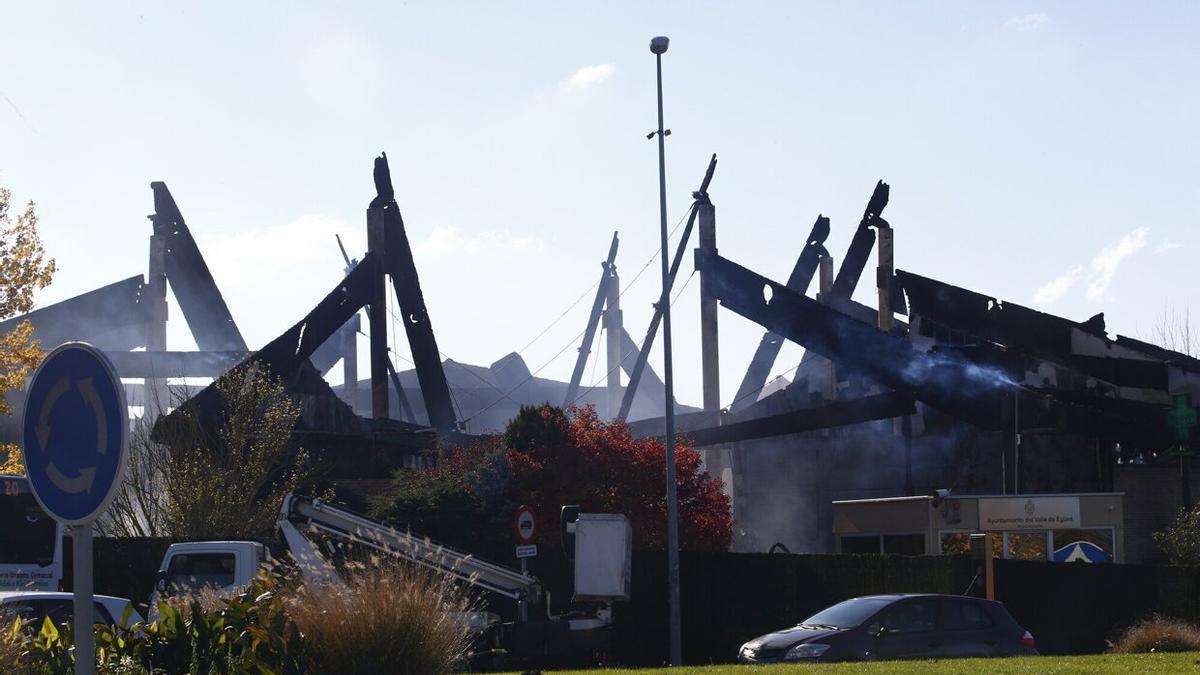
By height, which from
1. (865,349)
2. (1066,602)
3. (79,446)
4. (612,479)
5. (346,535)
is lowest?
(1066,602)

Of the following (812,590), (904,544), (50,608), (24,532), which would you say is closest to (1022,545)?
(904,544)

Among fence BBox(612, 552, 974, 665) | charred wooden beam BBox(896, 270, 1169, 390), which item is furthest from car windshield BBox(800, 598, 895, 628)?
charred wooden beam BBox(896, 270, 1169, 390)

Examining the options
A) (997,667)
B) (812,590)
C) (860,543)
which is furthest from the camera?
(860,543)

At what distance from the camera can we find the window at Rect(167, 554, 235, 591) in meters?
18.5

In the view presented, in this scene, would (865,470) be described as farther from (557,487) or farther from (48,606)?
(48,606)

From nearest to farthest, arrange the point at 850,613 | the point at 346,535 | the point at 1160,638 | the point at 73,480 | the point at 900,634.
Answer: the point at 73,480 < the point at 900,634 < the point at 850,613 < the point at 1160,638 < the point at 346,535

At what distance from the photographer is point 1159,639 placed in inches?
795

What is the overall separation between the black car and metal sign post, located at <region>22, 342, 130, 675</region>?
12.0 meters

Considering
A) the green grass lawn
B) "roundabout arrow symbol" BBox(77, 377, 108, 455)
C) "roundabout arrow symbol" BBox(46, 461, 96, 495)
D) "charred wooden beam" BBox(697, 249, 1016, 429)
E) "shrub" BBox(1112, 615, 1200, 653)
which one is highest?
"charred wooden beam" BBox(697, 249, 1016, 429)

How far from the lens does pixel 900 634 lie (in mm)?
16578

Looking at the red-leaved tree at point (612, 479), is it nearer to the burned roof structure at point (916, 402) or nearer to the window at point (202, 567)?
the burned roof structure at point (916, 402)

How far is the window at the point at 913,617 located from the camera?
1667cm

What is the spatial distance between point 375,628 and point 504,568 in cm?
1240

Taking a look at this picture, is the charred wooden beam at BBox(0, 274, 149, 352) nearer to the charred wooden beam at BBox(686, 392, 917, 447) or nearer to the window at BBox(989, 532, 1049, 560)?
the charred wooden beam at BBox(686, 392, 917, 447)
